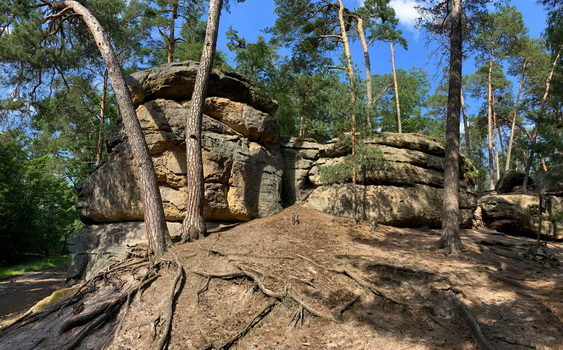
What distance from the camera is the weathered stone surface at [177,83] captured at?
35.1ft

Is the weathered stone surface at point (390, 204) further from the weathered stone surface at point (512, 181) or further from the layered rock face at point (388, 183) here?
the weathered stone surface at point (512, 181)

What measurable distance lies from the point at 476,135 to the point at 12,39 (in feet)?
131

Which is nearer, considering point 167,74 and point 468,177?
point 167,74

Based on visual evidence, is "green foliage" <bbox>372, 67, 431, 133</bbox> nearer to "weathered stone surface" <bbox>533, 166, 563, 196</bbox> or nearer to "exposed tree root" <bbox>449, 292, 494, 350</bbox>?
"weathered stone surface" <bbox>533, 166, 563, 196</bbox>

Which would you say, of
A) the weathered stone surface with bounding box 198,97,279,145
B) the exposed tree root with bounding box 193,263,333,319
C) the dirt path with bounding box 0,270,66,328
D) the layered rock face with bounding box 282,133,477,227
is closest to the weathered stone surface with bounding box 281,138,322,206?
the layered rock face with bounding box 282,133,477,227

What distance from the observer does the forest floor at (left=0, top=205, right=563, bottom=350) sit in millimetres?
4594

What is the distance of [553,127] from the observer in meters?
18.1

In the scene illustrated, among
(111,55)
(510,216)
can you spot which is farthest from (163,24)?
(510,216)

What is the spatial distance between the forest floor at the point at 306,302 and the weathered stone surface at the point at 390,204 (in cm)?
387

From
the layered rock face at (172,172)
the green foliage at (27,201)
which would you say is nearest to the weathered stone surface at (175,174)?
the layered rock face at (172,172)

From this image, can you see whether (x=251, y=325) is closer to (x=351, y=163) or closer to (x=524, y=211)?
(x=351, y=163)

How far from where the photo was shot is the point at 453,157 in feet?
29.3

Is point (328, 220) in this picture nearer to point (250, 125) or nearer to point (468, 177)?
point (250, 125)

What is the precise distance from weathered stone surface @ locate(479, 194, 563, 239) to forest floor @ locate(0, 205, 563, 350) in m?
5.74
